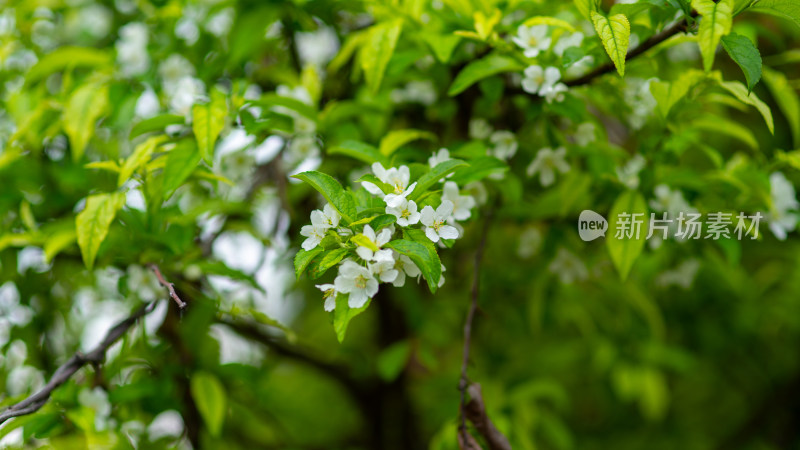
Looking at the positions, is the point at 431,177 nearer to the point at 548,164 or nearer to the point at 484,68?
the point at 484,68

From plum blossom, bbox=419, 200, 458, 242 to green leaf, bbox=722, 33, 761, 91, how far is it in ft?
1.68

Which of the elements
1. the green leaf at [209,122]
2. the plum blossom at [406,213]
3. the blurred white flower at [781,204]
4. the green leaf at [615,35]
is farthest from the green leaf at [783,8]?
the green leaf at [209,122]

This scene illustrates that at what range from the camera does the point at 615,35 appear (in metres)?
0.99

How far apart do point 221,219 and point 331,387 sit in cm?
160

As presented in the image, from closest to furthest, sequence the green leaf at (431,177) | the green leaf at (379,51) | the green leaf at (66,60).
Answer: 1. the green leaf at (431,177)
2. the green leaf at (379,51)
3. the green leaf at (66,60)

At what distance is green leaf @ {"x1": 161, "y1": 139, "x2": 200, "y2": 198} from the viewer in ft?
3.94

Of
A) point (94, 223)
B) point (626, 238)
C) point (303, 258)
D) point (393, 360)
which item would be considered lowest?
point (393, 360)

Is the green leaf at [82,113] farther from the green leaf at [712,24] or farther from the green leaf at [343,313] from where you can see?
the green leaf at [712,24]

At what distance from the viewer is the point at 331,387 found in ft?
10.1

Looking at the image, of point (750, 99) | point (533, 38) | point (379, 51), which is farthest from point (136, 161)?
point (750, 99)

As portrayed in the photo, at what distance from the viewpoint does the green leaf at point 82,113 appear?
1.43 m

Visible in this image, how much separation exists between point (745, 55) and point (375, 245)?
0.67 m

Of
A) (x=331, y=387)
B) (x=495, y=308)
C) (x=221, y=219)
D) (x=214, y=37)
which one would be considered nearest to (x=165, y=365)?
(x=221, y=219)

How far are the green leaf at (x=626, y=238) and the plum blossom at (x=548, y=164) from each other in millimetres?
155
